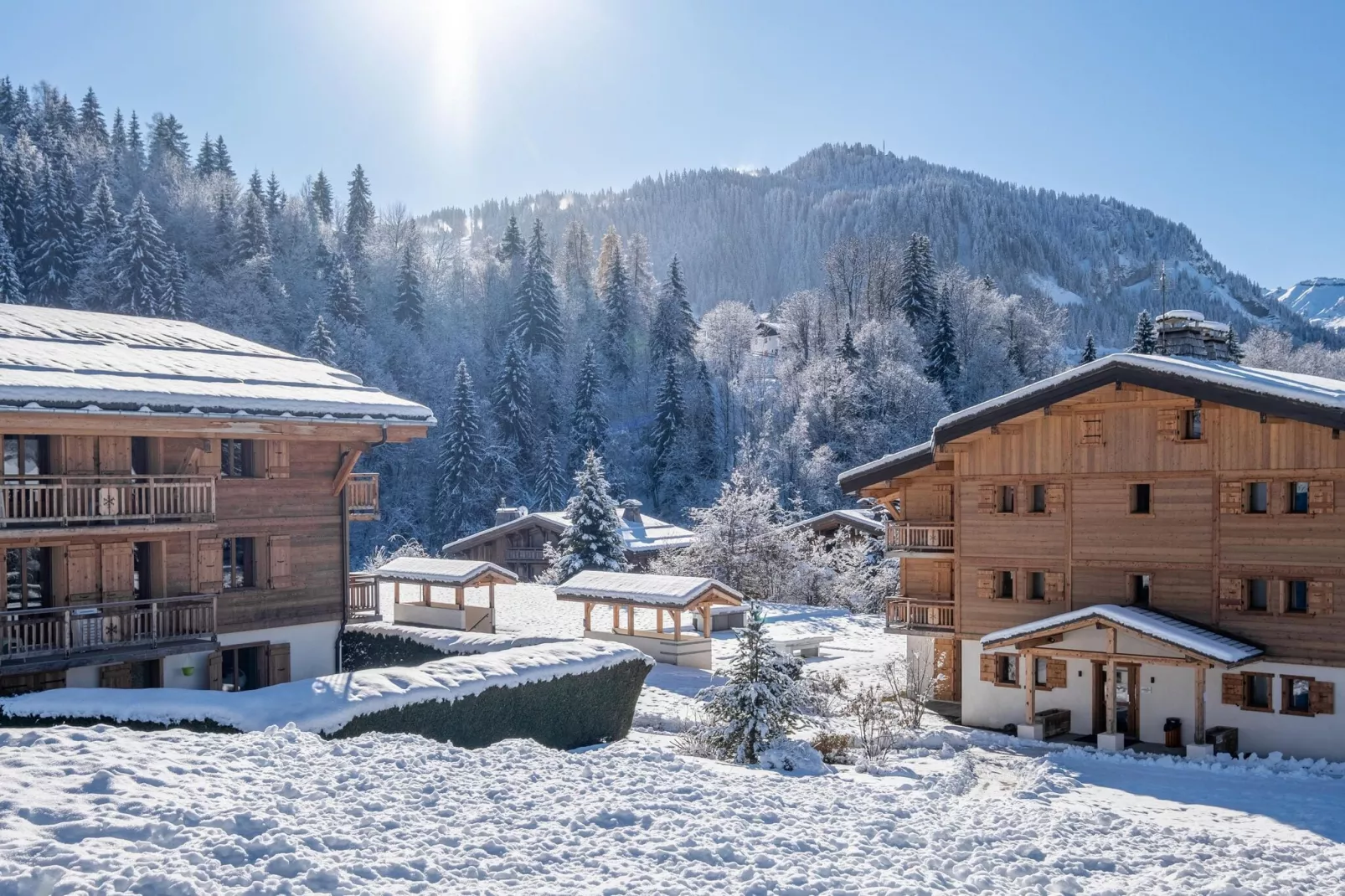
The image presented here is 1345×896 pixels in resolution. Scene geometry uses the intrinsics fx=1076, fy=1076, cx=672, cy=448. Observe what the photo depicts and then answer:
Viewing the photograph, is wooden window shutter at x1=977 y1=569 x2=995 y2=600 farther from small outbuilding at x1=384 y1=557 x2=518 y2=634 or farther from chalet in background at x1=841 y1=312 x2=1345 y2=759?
small outbuilding at x1=384 y1=557 x2=518 y2=634

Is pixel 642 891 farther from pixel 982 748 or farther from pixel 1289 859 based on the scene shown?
pixel 982 748

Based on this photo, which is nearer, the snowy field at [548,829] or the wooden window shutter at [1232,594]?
the snowy field at [548,829]

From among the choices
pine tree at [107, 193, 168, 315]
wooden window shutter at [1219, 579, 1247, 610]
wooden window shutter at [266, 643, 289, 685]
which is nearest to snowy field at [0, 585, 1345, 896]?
wooden window shutter at [1219, 579, 1247, 610]

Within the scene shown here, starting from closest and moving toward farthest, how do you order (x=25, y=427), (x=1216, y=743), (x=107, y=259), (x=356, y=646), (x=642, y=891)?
1. (x=642, y=891)
2. (x=25, y=427)
3. (x=1216, y=743)
4. (x=356, y=646)
5. (x=107, y=259)

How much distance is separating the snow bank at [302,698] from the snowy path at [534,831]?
156 cm

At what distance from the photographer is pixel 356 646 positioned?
27.6 m

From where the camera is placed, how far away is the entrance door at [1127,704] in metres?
24.1

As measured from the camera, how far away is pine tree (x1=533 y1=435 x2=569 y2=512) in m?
76.0

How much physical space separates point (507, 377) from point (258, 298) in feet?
64.6

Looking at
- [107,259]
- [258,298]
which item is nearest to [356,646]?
[107,259]

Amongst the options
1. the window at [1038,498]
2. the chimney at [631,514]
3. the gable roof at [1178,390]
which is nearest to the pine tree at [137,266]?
the chimney at [631,514]

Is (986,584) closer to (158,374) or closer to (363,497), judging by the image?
(363,497)

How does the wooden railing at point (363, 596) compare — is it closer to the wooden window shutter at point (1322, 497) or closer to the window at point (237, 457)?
the window at point (237, 457)

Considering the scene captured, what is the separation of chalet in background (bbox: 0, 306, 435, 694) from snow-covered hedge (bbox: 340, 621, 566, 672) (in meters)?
2.46
